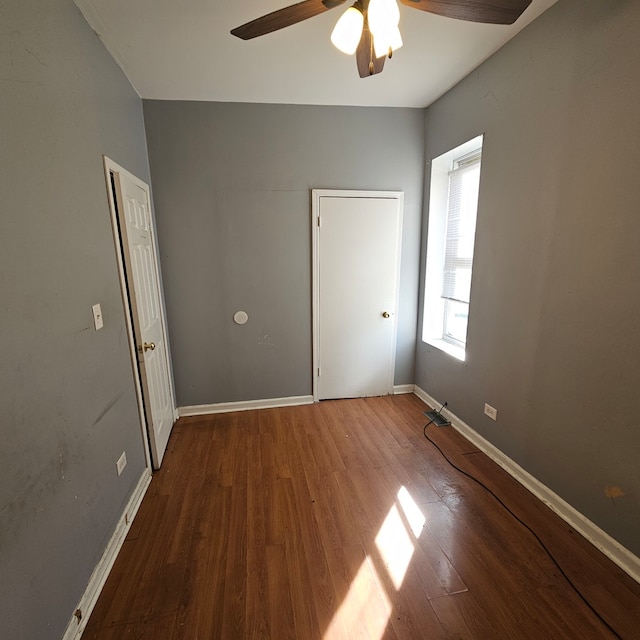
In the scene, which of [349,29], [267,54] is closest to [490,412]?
[349,29]

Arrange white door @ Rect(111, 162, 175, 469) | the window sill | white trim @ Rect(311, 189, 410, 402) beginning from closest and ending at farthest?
1. white door @ Rect(111, 162, 175, 469)
2. the window sill
3. white trim @ Rect(311, 189, 410, 402)

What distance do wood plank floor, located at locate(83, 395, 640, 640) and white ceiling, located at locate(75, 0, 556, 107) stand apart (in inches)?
106

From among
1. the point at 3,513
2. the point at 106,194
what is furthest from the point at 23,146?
the point at 3,513

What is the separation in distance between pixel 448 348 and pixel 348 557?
186cm

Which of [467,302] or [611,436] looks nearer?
[611,436]

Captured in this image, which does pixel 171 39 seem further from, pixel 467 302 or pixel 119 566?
pixel 119 566

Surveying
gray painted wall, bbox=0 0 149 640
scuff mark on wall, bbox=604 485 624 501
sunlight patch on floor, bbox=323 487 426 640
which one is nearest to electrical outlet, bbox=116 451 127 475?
gray painted wall, bbox=0 0 149 640

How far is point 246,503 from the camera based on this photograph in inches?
73.5

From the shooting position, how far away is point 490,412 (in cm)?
223

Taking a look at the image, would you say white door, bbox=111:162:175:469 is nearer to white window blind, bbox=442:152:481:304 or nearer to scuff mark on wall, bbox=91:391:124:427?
scuff mark on wall, bbox=91:391:124:427

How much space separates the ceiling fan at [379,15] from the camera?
1.10m

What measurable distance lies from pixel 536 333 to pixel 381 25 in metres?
1.72

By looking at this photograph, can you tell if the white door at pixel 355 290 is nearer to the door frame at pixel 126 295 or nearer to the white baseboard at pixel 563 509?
the white baseboard at pixel 563 509

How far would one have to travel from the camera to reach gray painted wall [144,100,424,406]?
2561 mm
